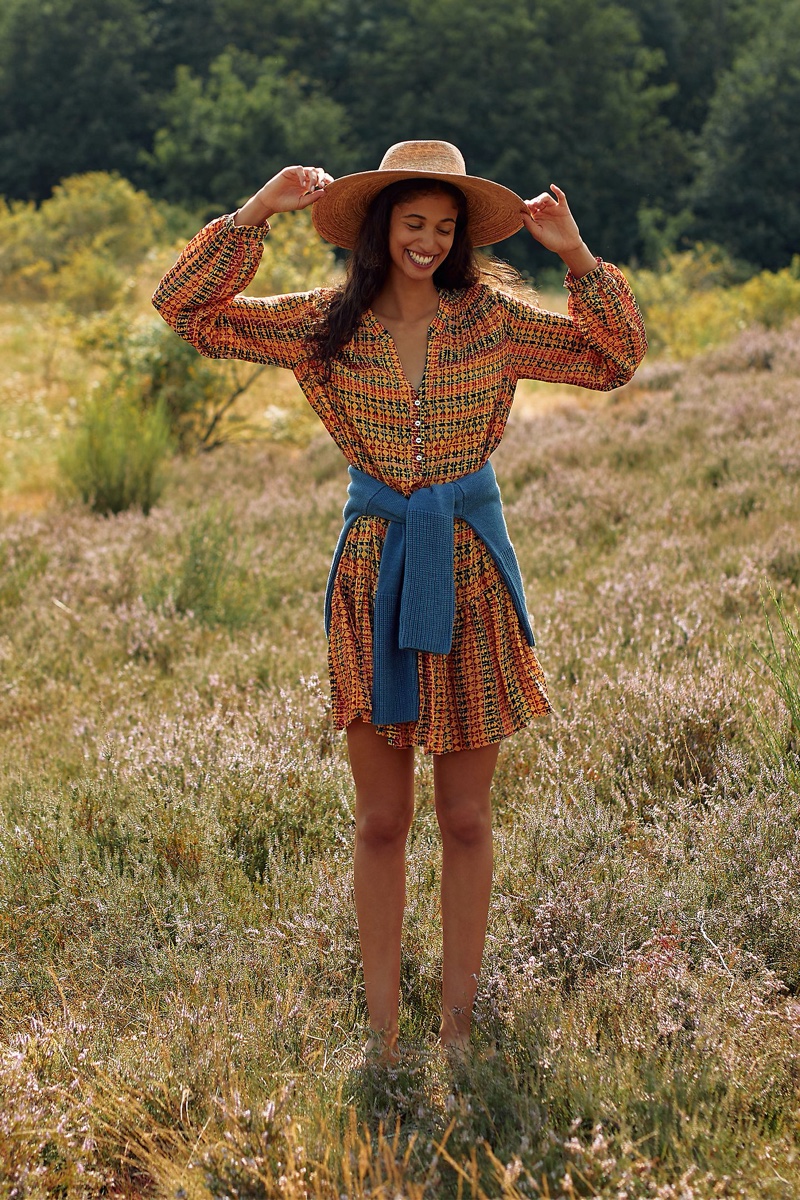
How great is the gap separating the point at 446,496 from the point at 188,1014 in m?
1.15

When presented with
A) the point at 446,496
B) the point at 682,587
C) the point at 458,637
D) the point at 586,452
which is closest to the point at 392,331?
the point at 446,496

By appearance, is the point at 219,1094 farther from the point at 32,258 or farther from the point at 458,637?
the point at 32,258

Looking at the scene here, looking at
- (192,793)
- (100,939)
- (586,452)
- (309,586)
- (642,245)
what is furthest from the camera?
(642,245)

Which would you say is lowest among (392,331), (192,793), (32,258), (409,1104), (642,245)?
(409,1104)

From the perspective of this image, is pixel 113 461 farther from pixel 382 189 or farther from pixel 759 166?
pixel 759 166

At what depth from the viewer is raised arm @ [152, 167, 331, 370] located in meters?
2.23

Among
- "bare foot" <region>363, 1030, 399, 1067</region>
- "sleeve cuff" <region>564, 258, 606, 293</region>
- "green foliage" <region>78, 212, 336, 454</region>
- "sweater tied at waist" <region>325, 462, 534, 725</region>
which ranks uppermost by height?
"green foliage" <region>78, 212, 336, 454</region>

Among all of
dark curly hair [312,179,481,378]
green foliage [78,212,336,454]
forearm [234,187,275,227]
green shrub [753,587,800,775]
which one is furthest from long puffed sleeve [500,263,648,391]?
green foliage [78,212,336,454]

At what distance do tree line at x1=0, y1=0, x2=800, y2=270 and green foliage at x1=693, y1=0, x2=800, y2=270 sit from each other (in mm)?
60

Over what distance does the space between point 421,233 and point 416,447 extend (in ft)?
1.39

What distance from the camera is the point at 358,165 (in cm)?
3100

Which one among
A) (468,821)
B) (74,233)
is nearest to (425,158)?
(468,821)

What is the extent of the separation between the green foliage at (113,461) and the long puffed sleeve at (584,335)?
554 cm

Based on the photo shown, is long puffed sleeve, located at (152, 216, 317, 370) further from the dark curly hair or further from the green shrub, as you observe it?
the green shrub
